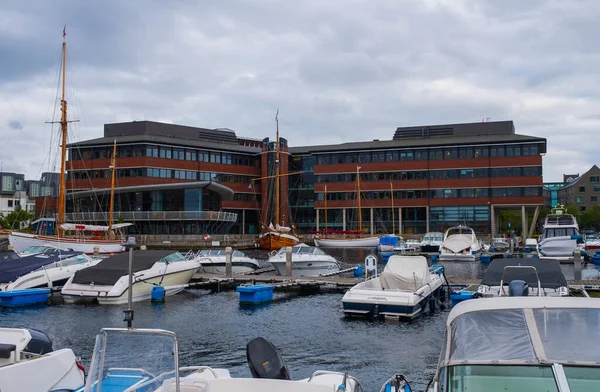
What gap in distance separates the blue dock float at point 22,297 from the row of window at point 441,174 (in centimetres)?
6569

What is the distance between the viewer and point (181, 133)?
319ft

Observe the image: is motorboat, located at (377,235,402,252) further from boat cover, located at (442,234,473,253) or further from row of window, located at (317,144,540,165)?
row of window, located at (317,144,540,165)

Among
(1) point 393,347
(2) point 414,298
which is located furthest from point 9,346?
(2) point 414,298

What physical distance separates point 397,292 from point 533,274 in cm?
474

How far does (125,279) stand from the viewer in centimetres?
2545

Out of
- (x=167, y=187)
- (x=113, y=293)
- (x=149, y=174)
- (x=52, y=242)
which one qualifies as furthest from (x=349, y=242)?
(x=113, y=293)

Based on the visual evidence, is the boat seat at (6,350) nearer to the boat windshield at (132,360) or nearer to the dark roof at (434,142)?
the boat windshield at (132,360)

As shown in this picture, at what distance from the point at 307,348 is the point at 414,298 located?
547cm

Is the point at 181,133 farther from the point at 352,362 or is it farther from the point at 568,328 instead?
the point at 568,328

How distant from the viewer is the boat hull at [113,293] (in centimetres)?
2477

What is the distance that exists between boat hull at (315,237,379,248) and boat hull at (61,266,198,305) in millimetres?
49679

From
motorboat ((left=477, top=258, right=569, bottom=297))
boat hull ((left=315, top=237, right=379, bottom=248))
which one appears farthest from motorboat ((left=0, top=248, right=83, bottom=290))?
boat hull ((left=315, top=237, right=379, bottom=248))

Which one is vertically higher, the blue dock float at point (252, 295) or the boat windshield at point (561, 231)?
the boat windshield at point (561, 231)

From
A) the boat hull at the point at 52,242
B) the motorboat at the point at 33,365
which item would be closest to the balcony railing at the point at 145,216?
the boat hull at the point at 52,242
